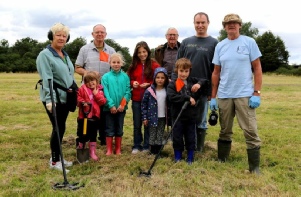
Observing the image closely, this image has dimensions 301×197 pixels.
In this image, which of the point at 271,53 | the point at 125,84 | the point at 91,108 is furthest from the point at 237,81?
the point at 271,53

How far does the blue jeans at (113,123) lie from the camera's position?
6.57 meters

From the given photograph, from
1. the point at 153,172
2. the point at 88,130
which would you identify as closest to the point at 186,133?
the point at 153,172

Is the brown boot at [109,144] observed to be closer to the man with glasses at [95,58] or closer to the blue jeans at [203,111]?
the man with glasses at [95,58]

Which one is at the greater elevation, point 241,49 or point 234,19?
point 234,19

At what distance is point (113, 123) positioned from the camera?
664 centimetres

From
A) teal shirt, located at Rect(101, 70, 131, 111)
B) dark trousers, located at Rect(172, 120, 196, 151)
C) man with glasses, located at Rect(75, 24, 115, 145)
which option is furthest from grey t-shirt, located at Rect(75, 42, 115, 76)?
dark trousers, located at Rect(172, 120, 196, 151)

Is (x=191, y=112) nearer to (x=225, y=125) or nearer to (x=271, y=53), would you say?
(x=225, y=125)

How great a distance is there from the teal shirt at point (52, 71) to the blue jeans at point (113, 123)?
1.23 meters

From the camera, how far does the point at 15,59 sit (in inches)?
2724

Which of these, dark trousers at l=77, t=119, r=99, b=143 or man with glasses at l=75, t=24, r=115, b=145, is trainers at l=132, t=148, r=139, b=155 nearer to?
man with glasses at l=75, t=24, r=115, b=145

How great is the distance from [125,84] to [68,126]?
156 inches

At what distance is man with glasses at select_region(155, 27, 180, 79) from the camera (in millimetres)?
6996

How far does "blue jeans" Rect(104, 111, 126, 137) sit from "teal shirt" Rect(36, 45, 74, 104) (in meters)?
1.23

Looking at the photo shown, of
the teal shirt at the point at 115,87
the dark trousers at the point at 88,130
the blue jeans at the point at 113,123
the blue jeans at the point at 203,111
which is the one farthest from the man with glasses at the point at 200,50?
the dark trousers at the point at 88,130
